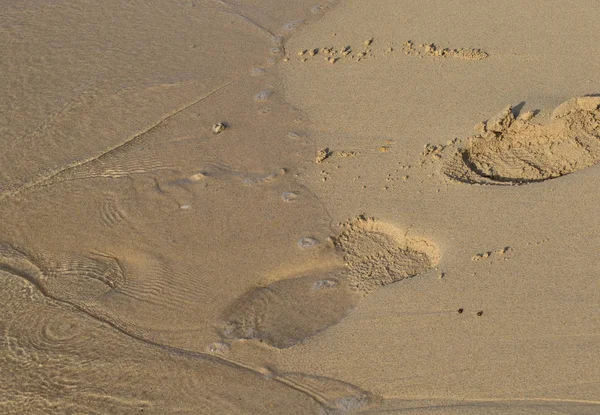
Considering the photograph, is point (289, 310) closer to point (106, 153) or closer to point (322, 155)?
point (322, 155)

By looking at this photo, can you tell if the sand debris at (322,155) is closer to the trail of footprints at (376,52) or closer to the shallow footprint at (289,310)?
the shallow footprint at (289,310)

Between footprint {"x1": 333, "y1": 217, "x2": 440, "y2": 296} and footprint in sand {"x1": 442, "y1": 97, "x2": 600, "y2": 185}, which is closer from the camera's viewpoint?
footprint {"x1": 333, "y1": 217, "x2": 440, "y2": 296}

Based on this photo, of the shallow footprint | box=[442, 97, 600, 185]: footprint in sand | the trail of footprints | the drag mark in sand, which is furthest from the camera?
the trail of footprints

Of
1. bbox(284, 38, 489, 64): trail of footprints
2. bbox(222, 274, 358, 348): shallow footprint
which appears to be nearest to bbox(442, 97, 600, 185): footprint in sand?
bbox(284, 38, 489, 64): trail of footprints

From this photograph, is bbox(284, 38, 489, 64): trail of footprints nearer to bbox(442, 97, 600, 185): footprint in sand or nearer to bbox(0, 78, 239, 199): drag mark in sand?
bbox(0, 78, 239, 199): drag mark in sand

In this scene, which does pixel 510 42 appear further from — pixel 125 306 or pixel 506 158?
pixel 125 306

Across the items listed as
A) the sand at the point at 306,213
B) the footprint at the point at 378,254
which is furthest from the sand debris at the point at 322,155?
the footprint at the point at 378,254
